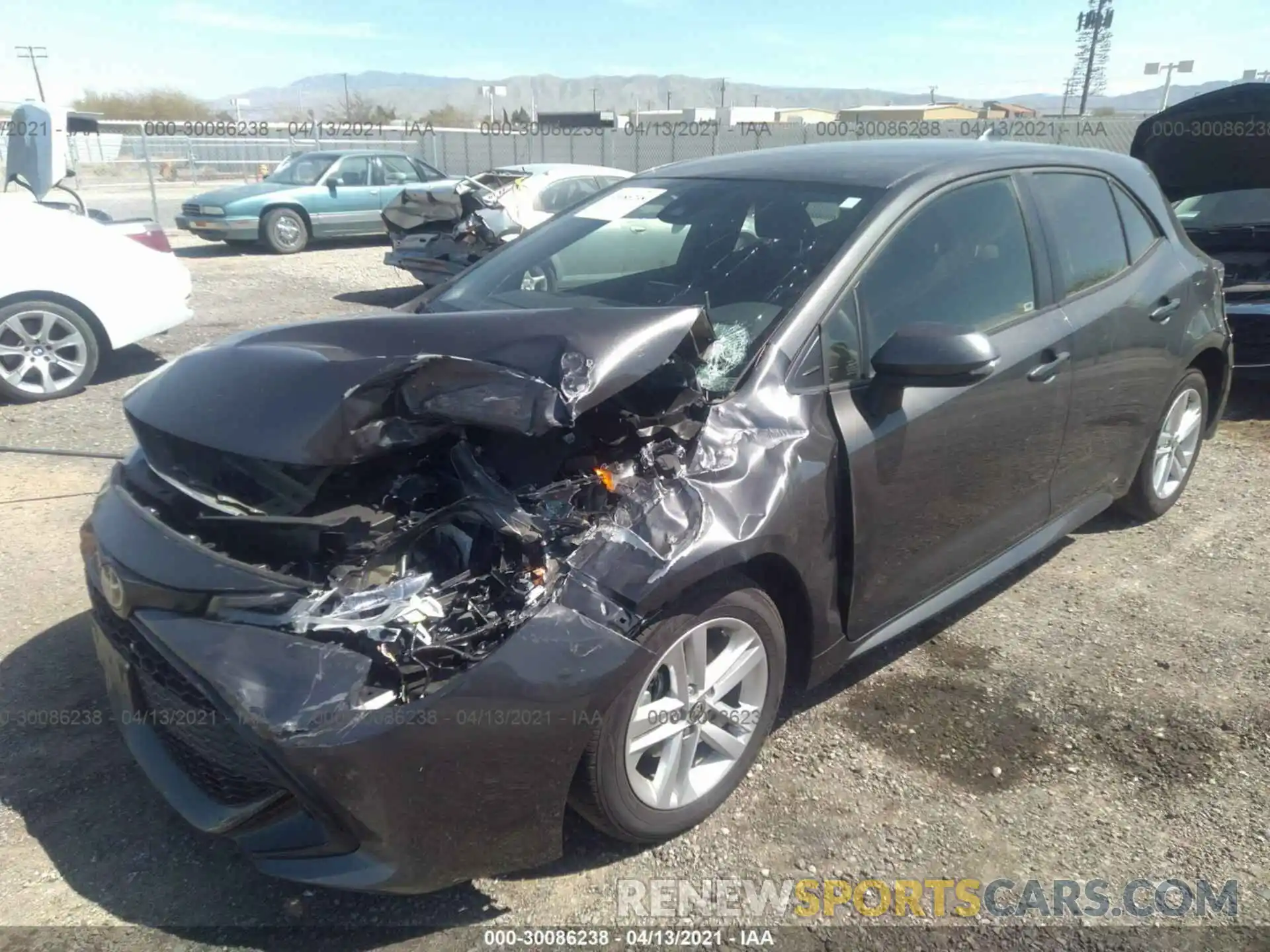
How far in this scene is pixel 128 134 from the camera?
23047 millimetres

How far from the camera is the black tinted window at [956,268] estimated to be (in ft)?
9.73

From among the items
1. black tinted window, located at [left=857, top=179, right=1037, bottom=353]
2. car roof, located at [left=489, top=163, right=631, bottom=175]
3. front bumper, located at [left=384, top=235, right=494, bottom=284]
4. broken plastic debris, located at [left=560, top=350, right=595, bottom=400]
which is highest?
black tinted window, located at [left=857, top=179, right=1037, bottom=353]

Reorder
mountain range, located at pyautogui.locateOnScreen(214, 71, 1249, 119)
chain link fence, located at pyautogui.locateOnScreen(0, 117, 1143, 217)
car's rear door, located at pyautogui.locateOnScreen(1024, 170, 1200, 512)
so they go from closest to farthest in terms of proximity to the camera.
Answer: car's rear door, located at pyautogui.locateOnScreen(1024, 170, 1200, 512) → chain link fence, located at pyautogui.locateOnScreen(0, 117, 1143, 217) → mountain range, located at pyautogui.locateOnScreen(214, 71, 1249, 119)

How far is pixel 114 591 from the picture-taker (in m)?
2.37

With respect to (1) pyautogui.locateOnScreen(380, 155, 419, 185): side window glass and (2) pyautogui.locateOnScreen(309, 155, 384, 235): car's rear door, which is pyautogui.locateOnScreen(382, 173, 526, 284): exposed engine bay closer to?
(2) pyautogui.locateOnScreen(309, 155, 384, 235): car's rear door

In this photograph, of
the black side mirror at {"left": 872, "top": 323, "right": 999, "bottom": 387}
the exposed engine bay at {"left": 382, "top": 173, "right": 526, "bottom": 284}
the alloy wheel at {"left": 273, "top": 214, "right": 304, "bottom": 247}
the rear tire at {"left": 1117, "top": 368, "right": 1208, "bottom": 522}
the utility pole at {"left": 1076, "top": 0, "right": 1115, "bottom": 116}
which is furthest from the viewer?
the utility pole at {"left": 1076, "top": 0, "right": 1115, "bottom": 116}

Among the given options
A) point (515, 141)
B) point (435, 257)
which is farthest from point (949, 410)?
point (515, 141)

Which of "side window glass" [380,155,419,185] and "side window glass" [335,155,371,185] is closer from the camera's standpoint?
"side window glass" [335,155,371,185]

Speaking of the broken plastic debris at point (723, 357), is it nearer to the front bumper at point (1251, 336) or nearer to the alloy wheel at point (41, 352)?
the front bumper at point (1251, 336)

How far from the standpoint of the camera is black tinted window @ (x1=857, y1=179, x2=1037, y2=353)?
2.96 m

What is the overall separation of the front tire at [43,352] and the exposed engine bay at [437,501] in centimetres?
457

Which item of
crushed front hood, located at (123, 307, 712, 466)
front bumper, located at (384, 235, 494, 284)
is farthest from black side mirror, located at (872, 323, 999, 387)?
front bumper, located at (384, 235, 494, 284)

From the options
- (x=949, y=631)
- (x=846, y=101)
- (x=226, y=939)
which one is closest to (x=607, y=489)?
(x=226, y=939)

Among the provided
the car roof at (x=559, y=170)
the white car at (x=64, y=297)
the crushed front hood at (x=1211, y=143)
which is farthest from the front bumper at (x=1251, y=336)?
the white car at (x=64, y=297)
